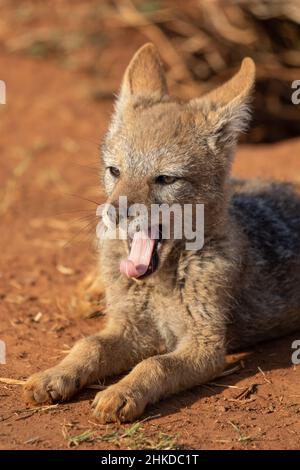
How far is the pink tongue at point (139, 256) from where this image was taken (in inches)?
195

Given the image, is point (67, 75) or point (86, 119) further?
point (67, 75)

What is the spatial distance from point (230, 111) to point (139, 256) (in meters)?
1.22

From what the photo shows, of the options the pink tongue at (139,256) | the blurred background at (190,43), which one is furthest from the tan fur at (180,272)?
the blurred background at (190,43)

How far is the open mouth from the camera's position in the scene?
496cm

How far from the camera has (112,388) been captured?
178 inches

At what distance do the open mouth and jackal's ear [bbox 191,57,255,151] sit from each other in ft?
2.71

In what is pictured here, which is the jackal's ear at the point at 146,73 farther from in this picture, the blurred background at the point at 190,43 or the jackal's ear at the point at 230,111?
the blurred background at the point at 190,43

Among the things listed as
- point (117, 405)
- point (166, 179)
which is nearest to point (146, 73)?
point (166, 179)

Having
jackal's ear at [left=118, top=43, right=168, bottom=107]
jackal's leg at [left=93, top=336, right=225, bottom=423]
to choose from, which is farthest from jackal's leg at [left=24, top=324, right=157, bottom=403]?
jackal's ear at [left=118, top=43, right=168, bottom=107]

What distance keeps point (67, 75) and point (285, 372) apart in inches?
326

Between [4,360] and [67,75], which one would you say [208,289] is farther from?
[67,75]

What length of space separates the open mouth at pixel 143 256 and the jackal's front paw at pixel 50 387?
2.51 feet
